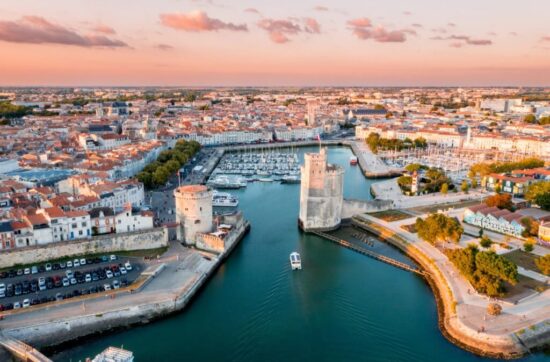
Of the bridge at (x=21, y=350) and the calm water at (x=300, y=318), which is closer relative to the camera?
the bridge at (x=21, y=350)

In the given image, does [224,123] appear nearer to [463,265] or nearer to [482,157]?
[482,157]

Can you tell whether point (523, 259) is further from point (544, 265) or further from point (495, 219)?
point (495, 219)

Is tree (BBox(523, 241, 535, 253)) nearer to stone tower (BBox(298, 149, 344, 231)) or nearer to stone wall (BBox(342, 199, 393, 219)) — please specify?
stone wall (BBox(342, 199, 393, 219))

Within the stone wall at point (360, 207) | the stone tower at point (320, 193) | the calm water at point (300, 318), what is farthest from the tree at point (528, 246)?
the stone tower at point (320, 193)

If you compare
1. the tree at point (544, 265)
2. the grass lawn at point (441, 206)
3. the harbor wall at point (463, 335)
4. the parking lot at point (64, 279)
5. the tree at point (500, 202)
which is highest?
the tree at point (500, 202)

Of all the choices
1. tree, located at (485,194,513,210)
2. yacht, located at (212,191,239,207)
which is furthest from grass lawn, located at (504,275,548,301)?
yacht, located at (212,191,239,207)

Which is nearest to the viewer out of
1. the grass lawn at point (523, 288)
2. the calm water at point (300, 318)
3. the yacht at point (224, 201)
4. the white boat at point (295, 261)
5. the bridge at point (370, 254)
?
the calm water at point (300, 318)

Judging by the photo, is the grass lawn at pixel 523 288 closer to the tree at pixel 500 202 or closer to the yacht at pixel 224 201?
the tree at pixel 500 202
